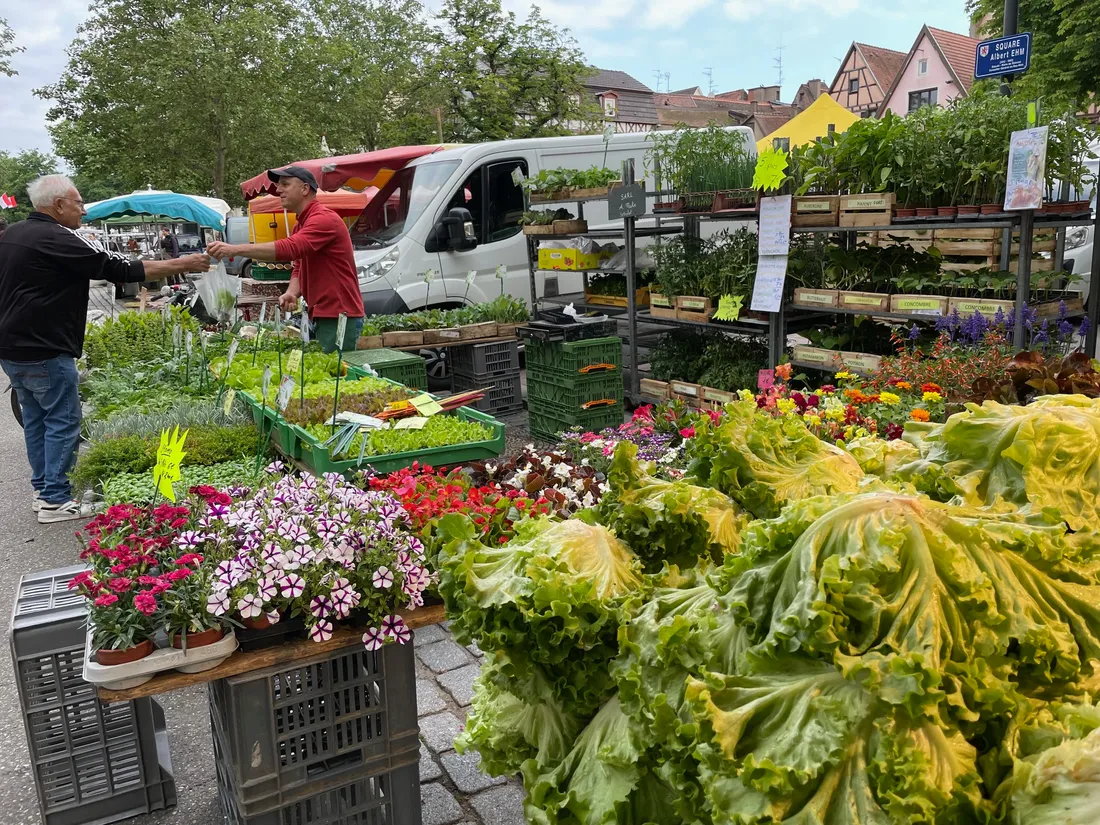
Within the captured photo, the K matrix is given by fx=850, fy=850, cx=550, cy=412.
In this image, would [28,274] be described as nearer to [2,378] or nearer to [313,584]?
[313,584]

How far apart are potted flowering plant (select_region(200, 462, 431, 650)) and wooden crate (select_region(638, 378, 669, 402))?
5.37 m

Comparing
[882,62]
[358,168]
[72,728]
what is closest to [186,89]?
[358,168]

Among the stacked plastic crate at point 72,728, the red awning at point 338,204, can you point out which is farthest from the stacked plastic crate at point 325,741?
the red awning at point 338,204

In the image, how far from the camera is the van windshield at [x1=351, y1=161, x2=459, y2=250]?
994 centimetres

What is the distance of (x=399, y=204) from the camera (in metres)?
10.5

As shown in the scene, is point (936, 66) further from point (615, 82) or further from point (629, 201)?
point (629, 201)

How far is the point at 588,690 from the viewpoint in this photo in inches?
72.8

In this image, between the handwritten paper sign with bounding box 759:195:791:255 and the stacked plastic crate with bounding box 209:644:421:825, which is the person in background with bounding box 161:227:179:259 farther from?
the stacked plastic crate with bounding box 209:644:421:825

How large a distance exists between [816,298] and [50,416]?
224 inches

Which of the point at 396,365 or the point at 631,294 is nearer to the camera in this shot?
the point at 396,365

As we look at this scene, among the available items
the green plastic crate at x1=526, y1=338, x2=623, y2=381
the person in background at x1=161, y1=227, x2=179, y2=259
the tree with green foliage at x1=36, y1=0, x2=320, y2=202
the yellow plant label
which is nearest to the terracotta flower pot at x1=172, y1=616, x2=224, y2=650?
the green plastic crate at x1=526, y1=338, x2=623, y2=381

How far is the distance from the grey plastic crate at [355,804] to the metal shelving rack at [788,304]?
14.3 feet

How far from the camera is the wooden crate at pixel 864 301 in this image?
6062 mm

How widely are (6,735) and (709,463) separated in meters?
3.26
